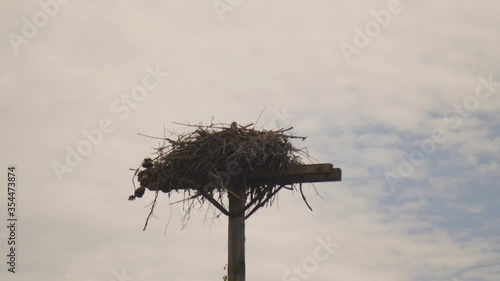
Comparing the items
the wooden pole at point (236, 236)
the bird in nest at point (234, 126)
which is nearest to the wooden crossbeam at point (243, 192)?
the wooden pole at point (236, 236)

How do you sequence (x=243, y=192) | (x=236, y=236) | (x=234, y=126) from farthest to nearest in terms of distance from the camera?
(x=234, y=126), (x=243, y=192), (x=236, y=236)

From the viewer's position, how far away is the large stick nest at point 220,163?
1027 cm

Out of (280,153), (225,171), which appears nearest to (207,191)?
(225,171)

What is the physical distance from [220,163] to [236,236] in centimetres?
91

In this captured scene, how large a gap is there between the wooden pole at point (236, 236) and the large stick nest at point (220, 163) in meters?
0.10

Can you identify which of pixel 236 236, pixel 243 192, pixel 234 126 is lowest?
pixel 236 236

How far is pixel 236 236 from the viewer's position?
10055 mm

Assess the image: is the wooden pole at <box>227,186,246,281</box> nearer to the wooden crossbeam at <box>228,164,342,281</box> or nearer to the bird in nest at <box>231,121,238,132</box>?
the wooden crossbeam at <box>228,164,342,281</box>

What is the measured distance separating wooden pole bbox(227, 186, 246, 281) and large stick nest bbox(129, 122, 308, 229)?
0.10m

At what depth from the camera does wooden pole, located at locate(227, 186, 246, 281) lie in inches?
390

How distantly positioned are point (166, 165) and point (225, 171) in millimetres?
795

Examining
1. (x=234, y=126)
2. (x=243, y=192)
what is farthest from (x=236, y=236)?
(x=234, y=126)

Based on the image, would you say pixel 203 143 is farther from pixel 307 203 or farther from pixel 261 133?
pixel 307 203

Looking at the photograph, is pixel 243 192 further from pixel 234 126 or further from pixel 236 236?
pixel 234 126
